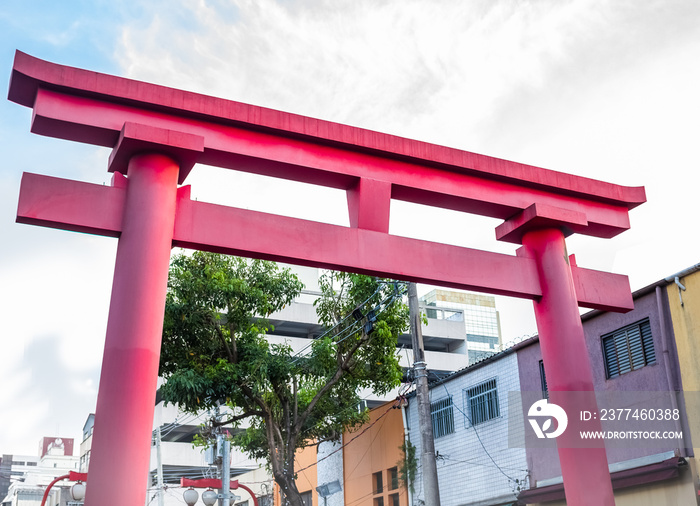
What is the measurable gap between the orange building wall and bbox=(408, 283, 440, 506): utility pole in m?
5.74

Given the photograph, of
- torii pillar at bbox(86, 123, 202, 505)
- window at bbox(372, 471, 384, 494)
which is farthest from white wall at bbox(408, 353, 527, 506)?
torii pillar at bbox(86, 123, 202, 505)

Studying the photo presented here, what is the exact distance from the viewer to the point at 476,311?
52.4 m

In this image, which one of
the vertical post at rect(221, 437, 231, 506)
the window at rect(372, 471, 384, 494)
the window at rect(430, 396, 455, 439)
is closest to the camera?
the window at rect(430, 396, 455, 439)

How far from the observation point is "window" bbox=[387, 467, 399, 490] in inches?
687

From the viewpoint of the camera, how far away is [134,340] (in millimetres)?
5297

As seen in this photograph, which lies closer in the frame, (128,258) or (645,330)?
(128,258)

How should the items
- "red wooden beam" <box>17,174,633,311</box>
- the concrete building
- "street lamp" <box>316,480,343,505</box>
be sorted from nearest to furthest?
"red wooden beam" <box>17,174,633,311</box> < "street lamp" <box>316,480,343,505</box> < the concrete building

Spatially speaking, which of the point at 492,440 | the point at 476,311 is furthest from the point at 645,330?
the point at 476,311

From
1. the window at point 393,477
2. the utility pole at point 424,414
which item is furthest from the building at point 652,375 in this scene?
the window at point 393,477

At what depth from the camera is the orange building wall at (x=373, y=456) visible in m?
17.7

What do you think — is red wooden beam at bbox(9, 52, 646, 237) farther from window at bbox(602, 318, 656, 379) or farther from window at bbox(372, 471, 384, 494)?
window at bbox(372, 471, 384, 494)

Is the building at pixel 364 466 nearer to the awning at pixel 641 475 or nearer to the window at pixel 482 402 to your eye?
the window at pixel 482 402

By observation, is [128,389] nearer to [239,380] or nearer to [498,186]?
[498,186]

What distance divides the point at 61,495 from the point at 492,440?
124ft
